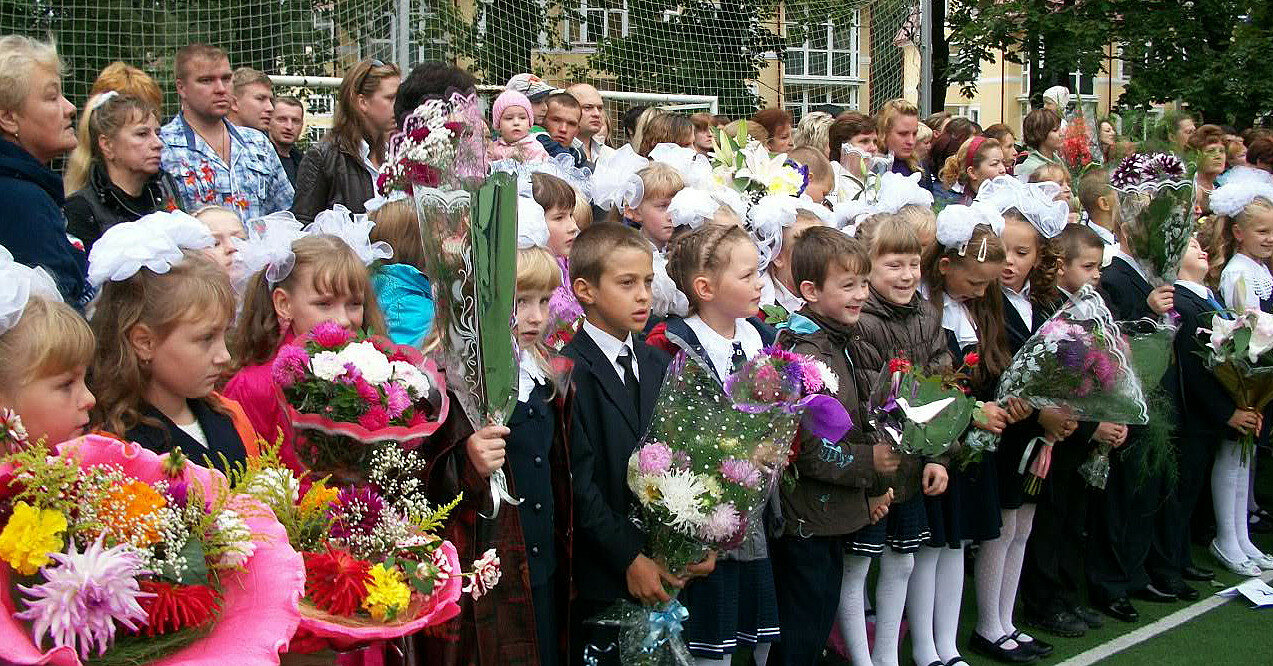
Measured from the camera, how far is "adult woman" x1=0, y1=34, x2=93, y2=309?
14.3 feet

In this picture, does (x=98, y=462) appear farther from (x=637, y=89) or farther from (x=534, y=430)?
(x=637, y=89)

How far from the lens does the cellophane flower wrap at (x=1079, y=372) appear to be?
17.3 feet

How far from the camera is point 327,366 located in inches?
124

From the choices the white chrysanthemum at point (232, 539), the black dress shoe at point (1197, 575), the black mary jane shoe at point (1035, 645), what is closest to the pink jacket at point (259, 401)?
the white chrysanthemum at point (232, 539)

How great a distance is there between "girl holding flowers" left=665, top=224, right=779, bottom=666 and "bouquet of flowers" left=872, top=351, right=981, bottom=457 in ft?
1.72

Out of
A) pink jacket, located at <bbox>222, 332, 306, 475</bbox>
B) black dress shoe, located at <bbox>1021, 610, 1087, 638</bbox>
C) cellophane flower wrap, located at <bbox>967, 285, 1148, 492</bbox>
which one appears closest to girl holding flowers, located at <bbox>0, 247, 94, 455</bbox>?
pink jacket, located at <bbox>222, 332, 306, 475</bbox>

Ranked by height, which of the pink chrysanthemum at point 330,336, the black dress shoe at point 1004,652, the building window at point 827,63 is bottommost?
the black dress shoe at point 1004,652

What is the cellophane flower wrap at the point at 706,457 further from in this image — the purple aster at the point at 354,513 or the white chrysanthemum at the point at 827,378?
the purple aster at the point at 354,513

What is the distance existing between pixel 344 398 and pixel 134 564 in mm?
966

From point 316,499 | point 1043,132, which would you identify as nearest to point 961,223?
point 316,499

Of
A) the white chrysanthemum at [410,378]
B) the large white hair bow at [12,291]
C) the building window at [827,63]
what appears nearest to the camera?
the large white hair bow at [12,291]

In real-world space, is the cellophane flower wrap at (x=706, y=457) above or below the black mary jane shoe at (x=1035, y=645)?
above

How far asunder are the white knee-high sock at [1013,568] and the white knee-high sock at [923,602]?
569 mm

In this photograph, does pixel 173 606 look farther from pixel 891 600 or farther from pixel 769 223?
pixel 769 223
